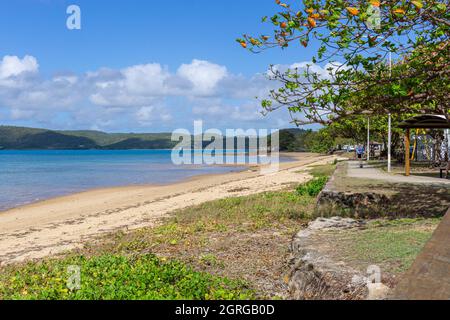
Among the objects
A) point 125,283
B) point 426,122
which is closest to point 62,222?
point 125,283

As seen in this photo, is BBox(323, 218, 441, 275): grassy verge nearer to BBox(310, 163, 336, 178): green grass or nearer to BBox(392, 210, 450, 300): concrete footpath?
BBox(392, 210, 450, 300): concrete footpath

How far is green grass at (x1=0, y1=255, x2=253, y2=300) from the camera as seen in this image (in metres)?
4.98

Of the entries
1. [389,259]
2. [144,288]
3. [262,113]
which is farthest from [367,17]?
[144,288]

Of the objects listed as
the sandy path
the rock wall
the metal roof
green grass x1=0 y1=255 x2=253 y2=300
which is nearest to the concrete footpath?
the rock wall

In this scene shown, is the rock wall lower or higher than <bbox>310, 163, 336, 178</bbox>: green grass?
higher

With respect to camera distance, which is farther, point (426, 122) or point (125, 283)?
point (426, 122)

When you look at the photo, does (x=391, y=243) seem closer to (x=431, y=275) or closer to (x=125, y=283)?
(x=431, y=275)

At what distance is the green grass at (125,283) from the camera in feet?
16.4

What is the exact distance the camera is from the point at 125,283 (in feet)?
18.2

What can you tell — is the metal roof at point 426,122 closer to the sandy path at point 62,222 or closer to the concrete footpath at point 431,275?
the sandy path at point 62,222

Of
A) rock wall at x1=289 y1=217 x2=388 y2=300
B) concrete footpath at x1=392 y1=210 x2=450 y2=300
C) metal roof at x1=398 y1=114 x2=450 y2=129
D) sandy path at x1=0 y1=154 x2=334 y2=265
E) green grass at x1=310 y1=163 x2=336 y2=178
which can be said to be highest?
metal roof at x1=398 y1=114 x2=450 y2=129

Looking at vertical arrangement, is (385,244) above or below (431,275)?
below

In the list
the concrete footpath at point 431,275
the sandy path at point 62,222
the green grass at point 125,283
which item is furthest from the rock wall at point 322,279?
the sandy path at point 62,222

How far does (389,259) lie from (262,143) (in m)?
144
